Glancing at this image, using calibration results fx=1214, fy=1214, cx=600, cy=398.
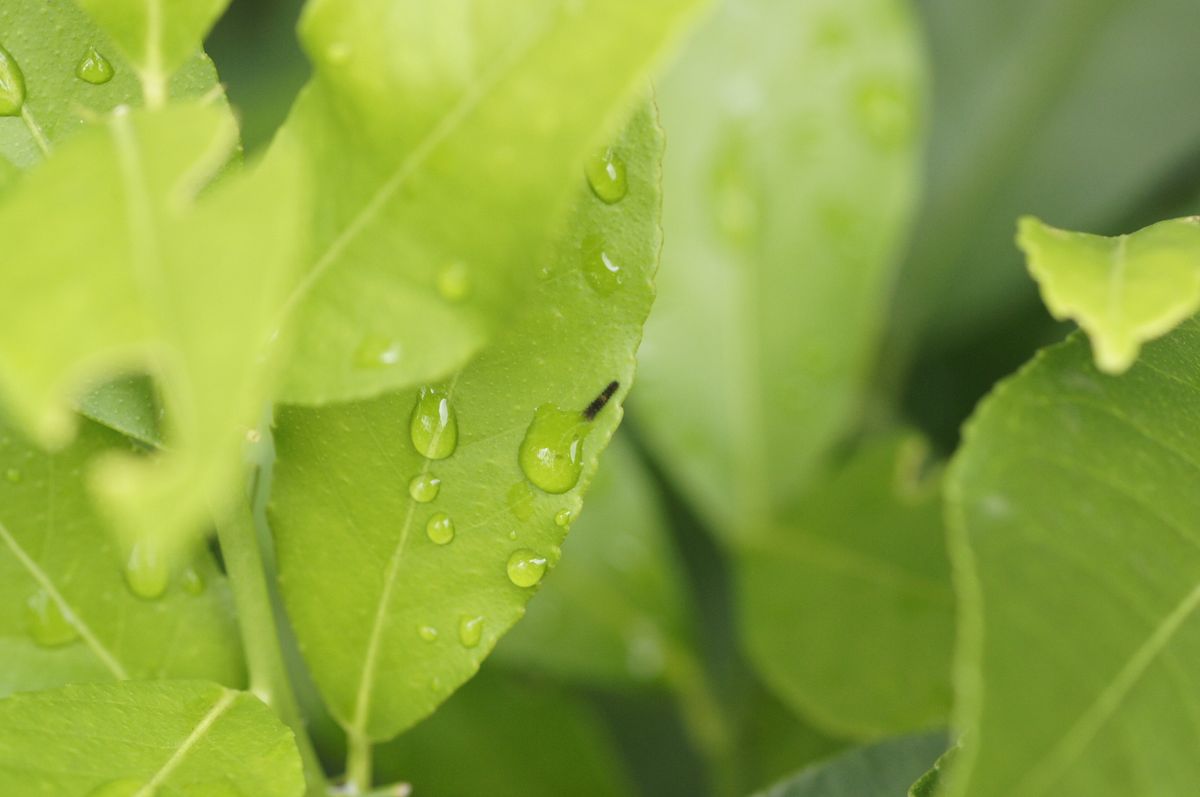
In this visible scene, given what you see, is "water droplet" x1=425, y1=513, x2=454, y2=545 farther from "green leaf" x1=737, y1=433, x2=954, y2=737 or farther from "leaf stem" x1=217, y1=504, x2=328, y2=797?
"green leaf" x1=737, y1=433, x2=954, y2=737

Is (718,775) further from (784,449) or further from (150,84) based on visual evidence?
(150,84)

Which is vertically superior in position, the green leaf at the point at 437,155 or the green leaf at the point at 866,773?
the green leaf at the point at 437,155

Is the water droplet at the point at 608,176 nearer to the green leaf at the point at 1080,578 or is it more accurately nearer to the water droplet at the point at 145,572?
the green leaf at the point at 1080,578

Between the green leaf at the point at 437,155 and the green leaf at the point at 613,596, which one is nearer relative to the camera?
the green leaf at the point at 437,155

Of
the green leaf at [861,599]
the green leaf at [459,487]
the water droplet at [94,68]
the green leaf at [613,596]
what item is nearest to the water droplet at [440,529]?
the green leaf at [459,487]

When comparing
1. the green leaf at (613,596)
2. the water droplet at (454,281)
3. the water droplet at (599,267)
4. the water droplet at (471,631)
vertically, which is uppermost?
the water droplet at (454,281)

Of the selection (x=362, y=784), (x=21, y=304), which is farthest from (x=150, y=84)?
(x=362, y=784)

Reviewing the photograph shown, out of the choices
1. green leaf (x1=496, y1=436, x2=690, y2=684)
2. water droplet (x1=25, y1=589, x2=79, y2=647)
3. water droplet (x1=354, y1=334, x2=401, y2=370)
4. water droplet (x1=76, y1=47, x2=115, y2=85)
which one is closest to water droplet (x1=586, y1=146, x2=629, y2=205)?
water droplet (x1=354, y1=334, x2=401, y2=370)

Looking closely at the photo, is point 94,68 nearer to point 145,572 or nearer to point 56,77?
point 56,77
